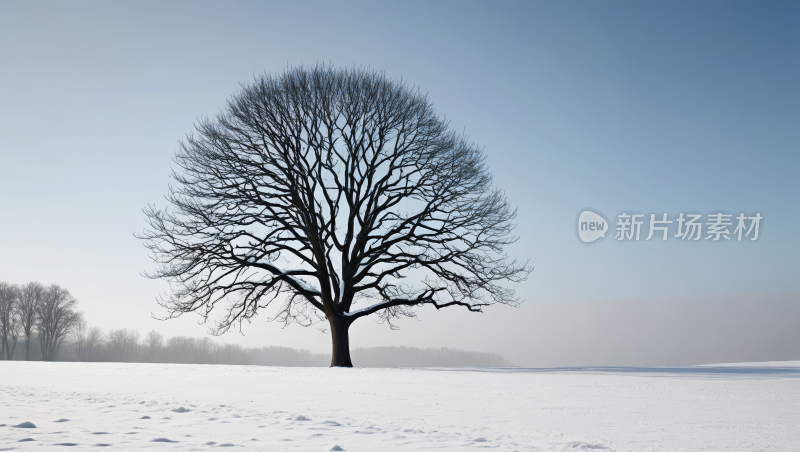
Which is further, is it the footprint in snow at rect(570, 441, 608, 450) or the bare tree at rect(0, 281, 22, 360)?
the bare tree at rect(0, 281, 22, 360)

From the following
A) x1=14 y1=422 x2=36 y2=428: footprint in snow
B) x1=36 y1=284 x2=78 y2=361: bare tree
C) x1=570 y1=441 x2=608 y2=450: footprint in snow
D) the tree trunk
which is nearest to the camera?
x1=570 y1=441 x2=608 y2=450: footprint in snow

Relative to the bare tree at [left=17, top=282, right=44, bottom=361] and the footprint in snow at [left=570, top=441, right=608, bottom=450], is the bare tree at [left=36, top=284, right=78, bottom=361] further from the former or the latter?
the footprint in snow at [left=570, top=441, right=608, bottom=450]

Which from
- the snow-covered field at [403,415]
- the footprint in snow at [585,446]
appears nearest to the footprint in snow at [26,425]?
the snow-covered field at [403,415]

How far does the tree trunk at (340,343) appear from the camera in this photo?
18219mm

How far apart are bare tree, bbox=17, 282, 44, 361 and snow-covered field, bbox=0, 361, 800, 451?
40.8 meters

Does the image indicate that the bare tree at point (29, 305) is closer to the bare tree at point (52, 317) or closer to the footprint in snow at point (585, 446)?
the bare tree at point (52, 317)

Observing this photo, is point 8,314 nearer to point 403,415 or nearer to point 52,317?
point 52,317

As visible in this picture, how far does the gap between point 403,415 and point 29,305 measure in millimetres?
49075

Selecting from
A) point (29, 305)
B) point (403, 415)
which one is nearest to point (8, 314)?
point (29, 305)

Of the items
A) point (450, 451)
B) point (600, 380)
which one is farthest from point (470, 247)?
point (450, 451)

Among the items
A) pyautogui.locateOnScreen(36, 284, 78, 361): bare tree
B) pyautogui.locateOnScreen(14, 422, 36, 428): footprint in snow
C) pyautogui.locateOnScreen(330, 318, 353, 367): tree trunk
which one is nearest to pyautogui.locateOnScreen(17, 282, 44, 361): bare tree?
pyautogui.locateOnScreen(36, 284, 78, 361): bare tree

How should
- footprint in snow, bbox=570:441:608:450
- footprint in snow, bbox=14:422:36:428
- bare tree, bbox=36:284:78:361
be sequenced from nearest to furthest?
footprint in snow, bbox=570:441:608:450 → footprint in snow, bbox=14:422:36:428 → bare tree, bbox=36:284:78:361

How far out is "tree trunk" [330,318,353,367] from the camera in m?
18.2

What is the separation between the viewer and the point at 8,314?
4450 cm
